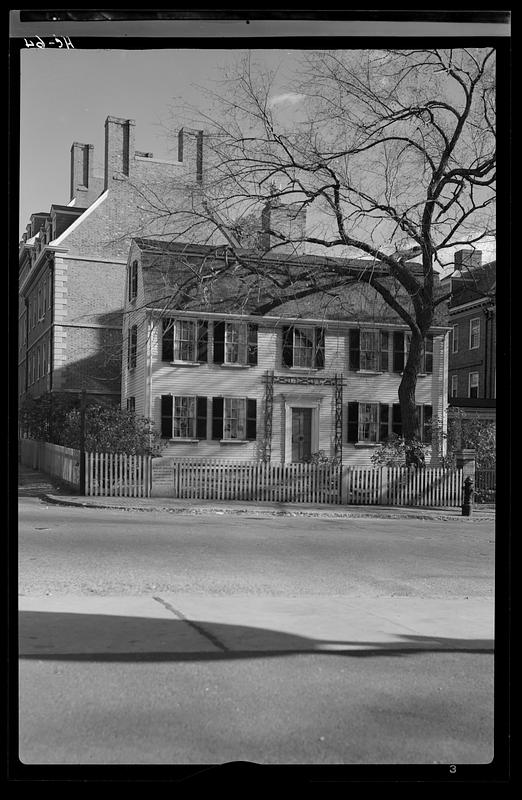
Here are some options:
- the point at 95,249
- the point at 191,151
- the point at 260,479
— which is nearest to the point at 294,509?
the point at 260,479

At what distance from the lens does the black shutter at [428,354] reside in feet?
8.13

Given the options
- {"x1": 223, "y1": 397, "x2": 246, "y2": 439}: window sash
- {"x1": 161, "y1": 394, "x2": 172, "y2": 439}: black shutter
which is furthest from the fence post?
{"x1": 161, "y1": 394, "x2": 172, "y2": 439}: black shutter

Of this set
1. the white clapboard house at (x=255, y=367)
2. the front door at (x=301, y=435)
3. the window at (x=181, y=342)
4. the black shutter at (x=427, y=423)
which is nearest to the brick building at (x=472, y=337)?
the white clapboard house at (x=255, y=367)

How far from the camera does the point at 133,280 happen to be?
8.45 feet

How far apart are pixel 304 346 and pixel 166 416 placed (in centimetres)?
52

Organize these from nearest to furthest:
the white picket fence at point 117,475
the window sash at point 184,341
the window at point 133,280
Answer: the window sash at point 184,341 → the window at point 133,280 → the white picket fence at point 117,475

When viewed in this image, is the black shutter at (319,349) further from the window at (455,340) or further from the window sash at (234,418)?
the window at (455,340)

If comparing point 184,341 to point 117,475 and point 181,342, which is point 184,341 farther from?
point 117,475

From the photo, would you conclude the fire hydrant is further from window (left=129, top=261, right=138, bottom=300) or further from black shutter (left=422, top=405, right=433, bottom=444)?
window (left=129, top=261, right=138, bottom=300)

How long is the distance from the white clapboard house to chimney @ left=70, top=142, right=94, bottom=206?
0.41 meters

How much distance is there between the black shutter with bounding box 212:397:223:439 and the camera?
243 cm

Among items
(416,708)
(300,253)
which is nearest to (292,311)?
(300,253)
